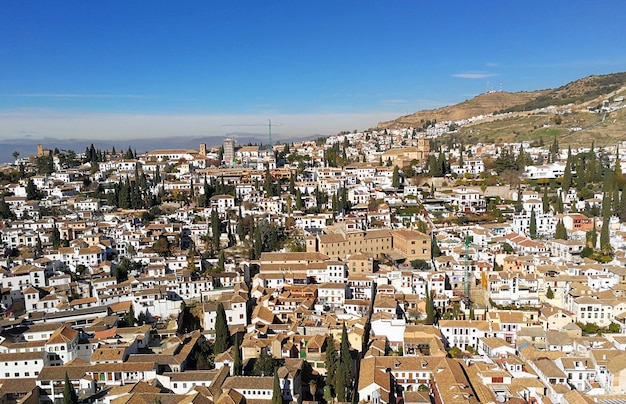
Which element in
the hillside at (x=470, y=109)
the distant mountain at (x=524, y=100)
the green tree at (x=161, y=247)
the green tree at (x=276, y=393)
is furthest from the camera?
the hillside at (x=470, y=109)

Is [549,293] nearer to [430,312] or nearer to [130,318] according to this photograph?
[430,312]

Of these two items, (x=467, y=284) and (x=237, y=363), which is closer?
(x=237, y=363)

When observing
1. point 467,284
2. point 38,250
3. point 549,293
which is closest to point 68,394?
point 38,250

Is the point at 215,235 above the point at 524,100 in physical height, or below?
below

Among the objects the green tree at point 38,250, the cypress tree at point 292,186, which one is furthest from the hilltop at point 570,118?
the green tree at point 38,250

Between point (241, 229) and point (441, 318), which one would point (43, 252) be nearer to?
point (241, 229)

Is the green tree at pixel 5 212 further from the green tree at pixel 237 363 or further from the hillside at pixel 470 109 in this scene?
Answer: the hillside at pixel 470 109

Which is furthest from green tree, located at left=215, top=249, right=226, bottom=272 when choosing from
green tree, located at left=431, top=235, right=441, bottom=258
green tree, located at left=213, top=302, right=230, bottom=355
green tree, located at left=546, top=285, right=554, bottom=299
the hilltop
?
the hilltop

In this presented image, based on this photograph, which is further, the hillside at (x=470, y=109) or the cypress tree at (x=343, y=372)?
the hillside at (x=470, y=109)
